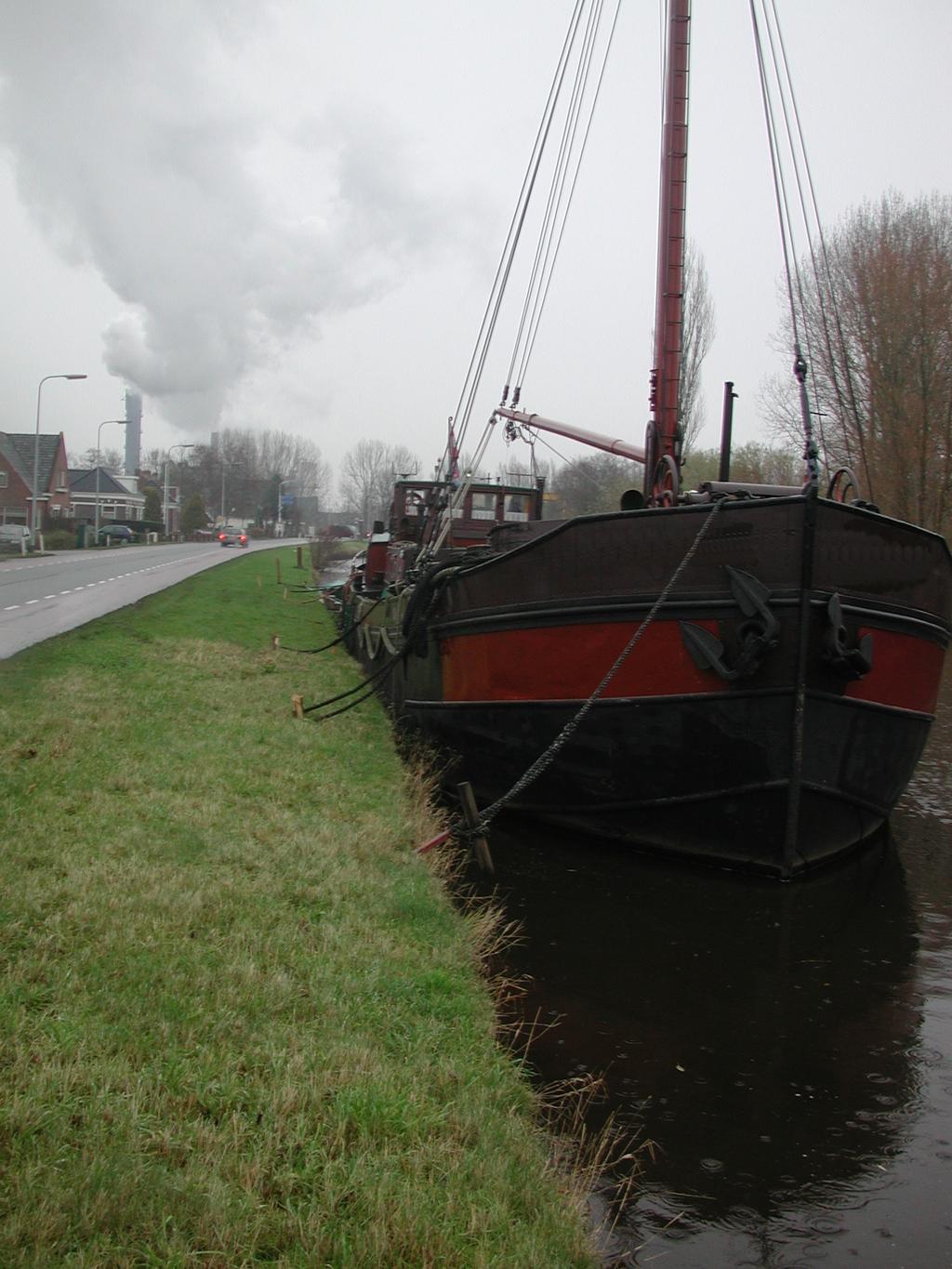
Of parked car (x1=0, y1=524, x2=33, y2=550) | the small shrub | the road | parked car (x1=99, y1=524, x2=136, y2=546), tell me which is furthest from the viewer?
parked car (x1=99, y1=524, x2=136, y2=546)

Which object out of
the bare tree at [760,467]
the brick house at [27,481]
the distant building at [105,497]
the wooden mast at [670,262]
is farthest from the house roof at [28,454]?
the wooden mast at [670,262]

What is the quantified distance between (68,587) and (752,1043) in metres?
21.4

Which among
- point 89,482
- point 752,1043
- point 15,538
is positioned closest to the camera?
point 752,1043

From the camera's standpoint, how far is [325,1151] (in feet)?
9.99

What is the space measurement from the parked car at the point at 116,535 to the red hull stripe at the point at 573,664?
5228 centimetres

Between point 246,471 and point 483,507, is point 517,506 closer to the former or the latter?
point 483,507

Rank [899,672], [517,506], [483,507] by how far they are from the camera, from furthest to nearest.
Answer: [517,506]
[483,507]
[899,672]

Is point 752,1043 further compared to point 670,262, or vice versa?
point 670,262

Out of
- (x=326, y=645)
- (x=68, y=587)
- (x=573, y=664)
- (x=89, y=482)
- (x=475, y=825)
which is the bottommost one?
(x=475, y=825)

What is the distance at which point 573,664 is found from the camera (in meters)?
7.72

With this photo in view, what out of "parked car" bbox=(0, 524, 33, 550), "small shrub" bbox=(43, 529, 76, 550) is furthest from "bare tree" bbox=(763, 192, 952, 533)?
"small shrub" bbox=(43, 529, 76, 550)

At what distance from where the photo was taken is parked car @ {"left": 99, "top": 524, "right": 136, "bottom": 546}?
58.2 m

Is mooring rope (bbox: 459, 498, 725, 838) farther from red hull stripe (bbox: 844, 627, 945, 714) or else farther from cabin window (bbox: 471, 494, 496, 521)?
cabin window (bbox: 471, 494, 496, 521)

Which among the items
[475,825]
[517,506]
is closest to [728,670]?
[475,825]
